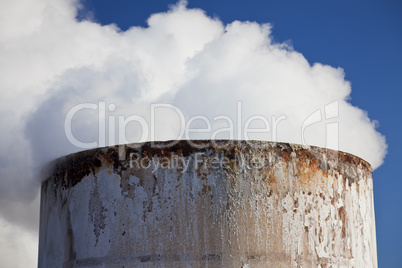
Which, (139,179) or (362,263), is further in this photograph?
(362,263)

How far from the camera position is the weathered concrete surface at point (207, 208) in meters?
5.39

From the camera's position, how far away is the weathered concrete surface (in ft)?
17.7

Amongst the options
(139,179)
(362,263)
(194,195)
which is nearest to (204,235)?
(194,195)

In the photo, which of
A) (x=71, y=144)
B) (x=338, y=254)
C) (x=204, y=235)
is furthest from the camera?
(x=71, y=144)

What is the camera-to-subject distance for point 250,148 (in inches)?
219

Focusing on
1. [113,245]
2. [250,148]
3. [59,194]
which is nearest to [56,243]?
[59,194]

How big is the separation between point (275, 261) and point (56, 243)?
2130 millimetres

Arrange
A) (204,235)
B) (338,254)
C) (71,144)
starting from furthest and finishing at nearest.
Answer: (71,144) → (338,254) → (204,235)

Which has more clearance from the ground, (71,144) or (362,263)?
(71,144)

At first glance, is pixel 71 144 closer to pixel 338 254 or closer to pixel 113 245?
pixel 113 245

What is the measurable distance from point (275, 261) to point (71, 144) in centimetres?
289

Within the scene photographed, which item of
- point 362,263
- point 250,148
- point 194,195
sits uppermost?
point 250,148

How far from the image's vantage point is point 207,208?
214 inches

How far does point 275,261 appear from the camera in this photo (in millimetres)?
5434
